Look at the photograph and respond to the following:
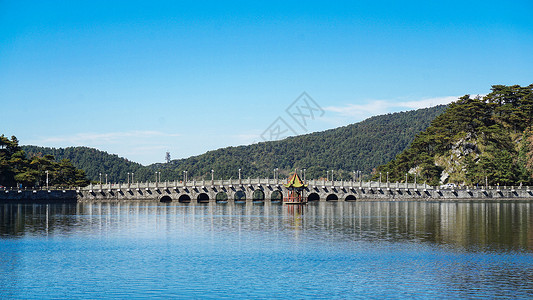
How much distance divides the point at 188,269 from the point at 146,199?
99.9m

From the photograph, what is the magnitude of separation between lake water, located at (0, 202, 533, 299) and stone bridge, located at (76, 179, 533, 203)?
181 ft

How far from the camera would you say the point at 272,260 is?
130 feet

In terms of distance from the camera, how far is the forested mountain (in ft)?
403

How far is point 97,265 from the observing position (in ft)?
125

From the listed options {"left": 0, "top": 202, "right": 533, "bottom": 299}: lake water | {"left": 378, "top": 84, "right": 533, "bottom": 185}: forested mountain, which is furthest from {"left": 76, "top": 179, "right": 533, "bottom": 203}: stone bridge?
{"left": 0, "top": 202, "right": 533, "bottom": 299}: lake water

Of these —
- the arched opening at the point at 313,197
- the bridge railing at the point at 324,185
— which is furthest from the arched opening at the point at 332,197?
the bridge railing at the point at 324,185

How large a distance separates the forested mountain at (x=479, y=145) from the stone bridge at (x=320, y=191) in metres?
5.44

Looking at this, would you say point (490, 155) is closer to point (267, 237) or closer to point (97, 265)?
point (267, 237)

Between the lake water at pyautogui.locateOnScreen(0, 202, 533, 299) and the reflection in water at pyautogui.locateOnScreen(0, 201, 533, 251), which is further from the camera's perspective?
the reflection in water at pyautogui.locateOnScreen(0, 201, 533, 251)

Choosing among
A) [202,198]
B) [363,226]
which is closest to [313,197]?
[202,198]

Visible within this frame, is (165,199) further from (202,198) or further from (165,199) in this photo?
(202,198)

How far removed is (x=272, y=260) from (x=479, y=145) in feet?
350

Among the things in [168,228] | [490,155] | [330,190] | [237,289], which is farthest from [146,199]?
[237,289]

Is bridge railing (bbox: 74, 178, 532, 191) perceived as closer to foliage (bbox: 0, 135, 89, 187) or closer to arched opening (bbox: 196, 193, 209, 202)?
foliage (bbox: 0, 135, 89, 187)
